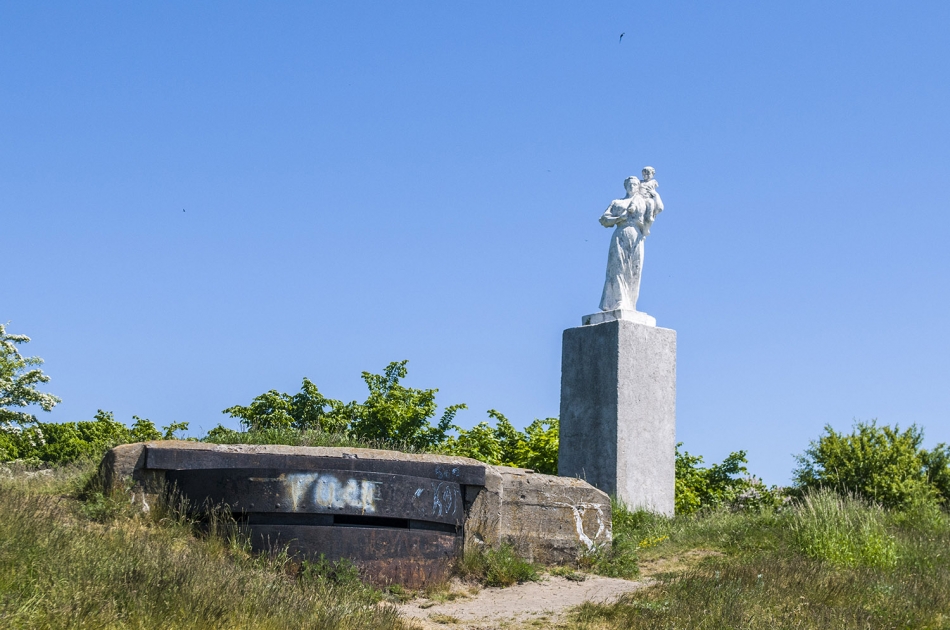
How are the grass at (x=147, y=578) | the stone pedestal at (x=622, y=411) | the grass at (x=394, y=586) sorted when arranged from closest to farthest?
1. the grass at (x=147, y=578)
2. the grass at (x=394, y=586)
3. the stone pedestal at (x=622, y=411)

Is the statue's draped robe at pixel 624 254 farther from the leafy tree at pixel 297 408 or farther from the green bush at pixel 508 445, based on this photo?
the leafy tree at pixel 297 408

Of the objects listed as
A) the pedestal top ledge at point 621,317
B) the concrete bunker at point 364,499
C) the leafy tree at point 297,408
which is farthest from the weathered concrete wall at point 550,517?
the leafy tree at point 297,408

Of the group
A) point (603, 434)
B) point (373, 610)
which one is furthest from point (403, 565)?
point (603, 434)

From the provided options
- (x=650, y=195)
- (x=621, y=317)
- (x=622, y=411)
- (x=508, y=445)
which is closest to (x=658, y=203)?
(x=650, y=195)

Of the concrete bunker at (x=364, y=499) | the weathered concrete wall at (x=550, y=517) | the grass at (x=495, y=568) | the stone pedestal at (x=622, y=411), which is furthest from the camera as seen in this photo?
the stone pedestal at (x=622, y=411)

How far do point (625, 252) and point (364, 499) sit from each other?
7.79 meters

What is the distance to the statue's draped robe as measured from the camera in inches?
580

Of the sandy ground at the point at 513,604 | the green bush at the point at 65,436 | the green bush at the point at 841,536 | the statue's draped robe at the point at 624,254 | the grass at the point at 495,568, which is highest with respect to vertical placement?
the statue's draped robe at the point at 624,254

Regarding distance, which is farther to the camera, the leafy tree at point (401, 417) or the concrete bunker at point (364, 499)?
the leafy tree at point (401, 417)

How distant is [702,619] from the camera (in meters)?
7.06

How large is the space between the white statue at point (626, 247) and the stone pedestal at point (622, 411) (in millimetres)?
476

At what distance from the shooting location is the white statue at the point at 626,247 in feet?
48.3

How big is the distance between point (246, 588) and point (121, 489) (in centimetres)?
274

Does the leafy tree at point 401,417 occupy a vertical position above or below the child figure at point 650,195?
below
